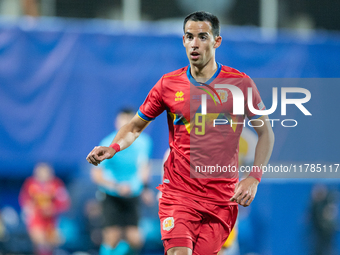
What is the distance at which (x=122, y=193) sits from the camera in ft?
22.9

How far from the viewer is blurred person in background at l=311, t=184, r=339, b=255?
8812mm

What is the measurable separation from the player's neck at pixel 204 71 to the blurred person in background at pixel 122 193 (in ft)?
9.82

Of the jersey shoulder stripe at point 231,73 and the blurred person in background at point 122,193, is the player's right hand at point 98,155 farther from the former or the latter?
the blurred person in background at point 122,193

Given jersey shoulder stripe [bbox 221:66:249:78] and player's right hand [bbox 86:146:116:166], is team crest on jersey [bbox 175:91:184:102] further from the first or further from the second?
player's right hand [bbox 86:146:116:166]

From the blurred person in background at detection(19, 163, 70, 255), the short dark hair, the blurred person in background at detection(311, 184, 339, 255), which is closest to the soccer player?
the short dark hair

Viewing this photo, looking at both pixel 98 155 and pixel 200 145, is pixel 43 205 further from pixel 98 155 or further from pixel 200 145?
pixel 200 145

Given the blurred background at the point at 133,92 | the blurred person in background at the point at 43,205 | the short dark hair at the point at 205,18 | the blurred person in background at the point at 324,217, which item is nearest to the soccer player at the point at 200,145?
the short dark hair at the point at 205,18

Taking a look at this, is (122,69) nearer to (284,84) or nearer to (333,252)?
(284,84)

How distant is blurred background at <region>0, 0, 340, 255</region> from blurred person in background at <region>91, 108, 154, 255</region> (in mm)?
1474

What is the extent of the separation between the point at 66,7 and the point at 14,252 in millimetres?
4568

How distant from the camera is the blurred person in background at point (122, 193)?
6.93 meters

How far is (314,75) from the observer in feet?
29.7

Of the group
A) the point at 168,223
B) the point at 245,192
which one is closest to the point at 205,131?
the point at 245,192

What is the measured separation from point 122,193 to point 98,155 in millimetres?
3455
